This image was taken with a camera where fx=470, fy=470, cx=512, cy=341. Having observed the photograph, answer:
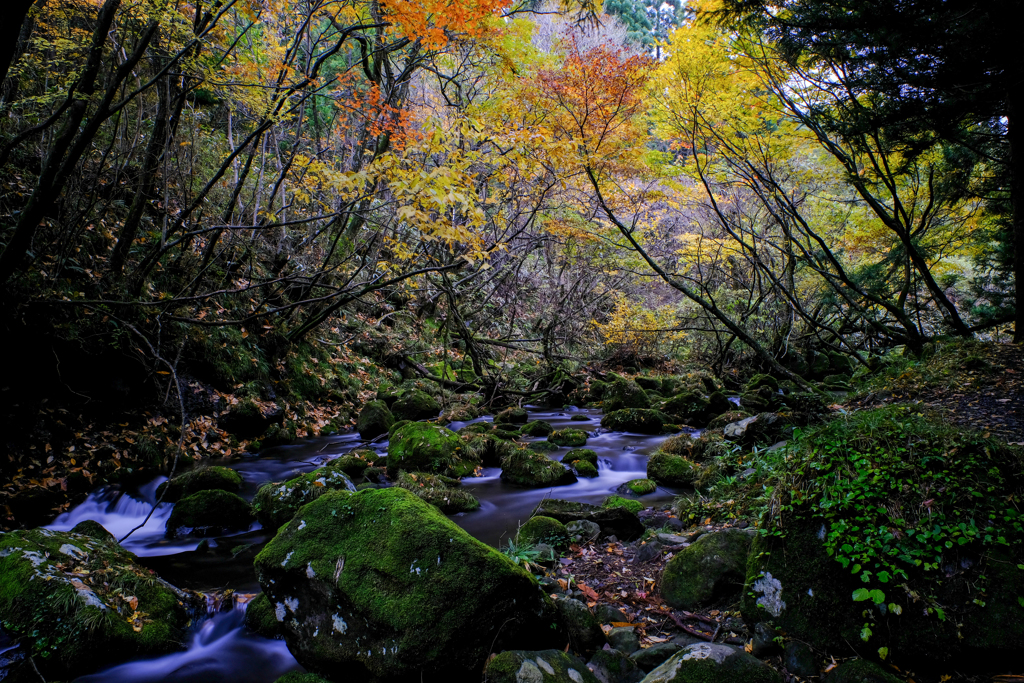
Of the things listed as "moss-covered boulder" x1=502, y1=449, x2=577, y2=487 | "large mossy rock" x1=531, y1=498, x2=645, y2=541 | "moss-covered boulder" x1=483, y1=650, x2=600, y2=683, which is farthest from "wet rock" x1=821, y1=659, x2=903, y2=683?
"moss-covered boulder" x1=502, y1=449, x2=577, y2=487

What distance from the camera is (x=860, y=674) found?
2.53 meters

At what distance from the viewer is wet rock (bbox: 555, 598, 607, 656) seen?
130 inches

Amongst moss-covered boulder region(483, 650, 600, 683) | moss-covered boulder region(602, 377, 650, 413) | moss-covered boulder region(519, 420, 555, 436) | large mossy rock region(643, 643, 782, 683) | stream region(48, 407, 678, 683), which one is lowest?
stream region(48, 407, 678, 683)

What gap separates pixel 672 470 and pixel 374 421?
5854 millimetres

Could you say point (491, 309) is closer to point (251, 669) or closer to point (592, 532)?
point (592, 532)

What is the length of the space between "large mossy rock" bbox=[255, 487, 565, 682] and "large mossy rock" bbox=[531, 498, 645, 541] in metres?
1.98

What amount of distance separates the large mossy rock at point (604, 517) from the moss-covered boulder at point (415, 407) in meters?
5.53

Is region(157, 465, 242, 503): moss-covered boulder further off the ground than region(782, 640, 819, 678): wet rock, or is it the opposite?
region(157, 465, 242, 503): moss-covered boulder

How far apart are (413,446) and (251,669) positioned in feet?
13.4

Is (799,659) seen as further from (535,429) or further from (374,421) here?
(374,421)

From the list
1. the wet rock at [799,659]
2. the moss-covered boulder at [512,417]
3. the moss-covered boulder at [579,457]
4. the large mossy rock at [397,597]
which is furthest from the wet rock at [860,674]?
the moss-covered boulder at [512,417]

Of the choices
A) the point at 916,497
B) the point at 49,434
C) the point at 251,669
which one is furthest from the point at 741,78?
the point at 49,434

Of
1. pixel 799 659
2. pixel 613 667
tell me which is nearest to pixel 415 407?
pixel 613 667

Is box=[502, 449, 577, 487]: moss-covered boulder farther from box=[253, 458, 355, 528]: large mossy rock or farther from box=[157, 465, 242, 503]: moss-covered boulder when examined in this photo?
box=[157, 465, 242, 503]: moss-covered boulder
